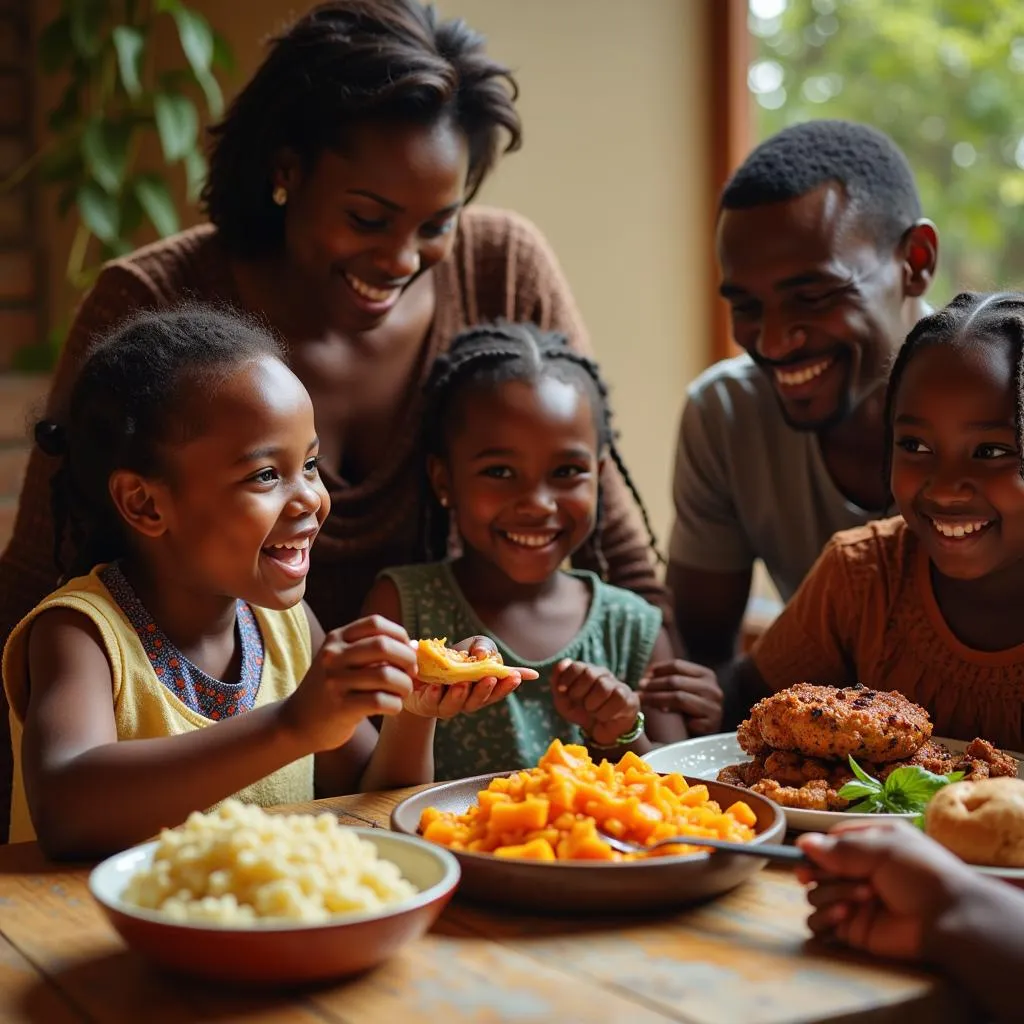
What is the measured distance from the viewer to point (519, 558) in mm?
2287

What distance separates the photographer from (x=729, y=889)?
1.34 meters

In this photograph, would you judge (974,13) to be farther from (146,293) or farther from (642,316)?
(146,293)

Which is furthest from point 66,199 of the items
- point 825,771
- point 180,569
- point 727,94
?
point 825,771

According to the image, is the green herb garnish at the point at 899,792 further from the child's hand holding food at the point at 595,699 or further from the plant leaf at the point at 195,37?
the plant leaf at the point at 195,37

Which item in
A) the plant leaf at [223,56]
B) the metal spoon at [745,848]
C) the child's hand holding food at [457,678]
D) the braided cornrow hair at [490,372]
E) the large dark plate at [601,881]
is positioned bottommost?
the large dark plate at [601,881]

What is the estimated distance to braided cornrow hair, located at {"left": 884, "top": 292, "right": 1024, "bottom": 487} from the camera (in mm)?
1878

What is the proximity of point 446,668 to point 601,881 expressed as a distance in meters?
0.43

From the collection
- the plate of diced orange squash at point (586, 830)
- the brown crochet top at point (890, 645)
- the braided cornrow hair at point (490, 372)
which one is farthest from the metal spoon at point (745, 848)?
the braided cornrow hair at point (490, 372)

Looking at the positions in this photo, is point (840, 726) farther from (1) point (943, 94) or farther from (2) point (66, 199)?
(2) point (66, 199)

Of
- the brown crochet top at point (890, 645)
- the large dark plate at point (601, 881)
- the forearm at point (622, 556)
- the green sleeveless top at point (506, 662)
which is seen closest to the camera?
the large dark plate at point (601, 881)

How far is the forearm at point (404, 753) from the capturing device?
182cm

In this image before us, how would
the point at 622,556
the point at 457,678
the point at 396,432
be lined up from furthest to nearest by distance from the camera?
the point at 622,556, the point at 396,432, the point at 457,678

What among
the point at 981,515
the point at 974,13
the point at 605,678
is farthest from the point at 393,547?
the point at 974,13

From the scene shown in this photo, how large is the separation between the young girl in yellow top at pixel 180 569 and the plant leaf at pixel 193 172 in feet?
6.22
